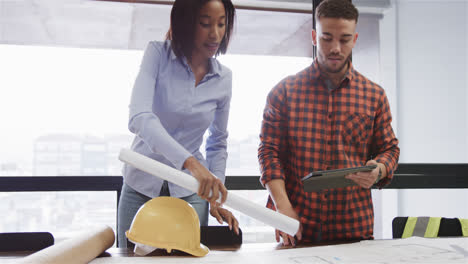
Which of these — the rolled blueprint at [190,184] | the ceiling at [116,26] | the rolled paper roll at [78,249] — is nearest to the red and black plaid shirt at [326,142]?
the rolled blueprint at [190,184]

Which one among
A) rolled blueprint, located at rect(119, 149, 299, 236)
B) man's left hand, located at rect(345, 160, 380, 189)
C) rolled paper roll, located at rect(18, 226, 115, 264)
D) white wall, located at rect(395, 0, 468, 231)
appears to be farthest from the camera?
white wall, located at rect(395, 0, 468, 231)

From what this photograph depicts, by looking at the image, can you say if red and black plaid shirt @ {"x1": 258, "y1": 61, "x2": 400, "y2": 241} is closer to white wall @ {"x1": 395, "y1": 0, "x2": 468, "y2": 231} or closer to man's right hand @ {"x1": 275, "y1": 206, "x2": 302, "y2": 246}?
man's right hand @ {"x1": 275, "y1": 206, "x2": 302, "y2": 246}

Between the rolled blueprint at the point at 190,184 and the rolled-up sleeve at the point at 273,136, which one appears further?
the rolled-up sleeve at the point at 273,136

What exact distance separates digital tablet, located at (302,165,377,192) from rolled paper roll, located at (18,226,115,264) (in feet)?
2.03

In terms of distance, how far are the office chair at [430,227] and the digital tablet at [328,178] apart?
0.46m

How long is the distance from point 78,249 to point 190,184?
329 millimetres

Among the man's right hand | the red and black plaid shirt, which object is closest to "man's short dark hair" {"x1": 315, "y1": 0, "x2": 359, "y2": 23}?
the red and black plaid shirt

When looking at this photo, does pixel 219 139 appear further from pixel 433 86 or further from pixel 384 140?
pixel 433 86

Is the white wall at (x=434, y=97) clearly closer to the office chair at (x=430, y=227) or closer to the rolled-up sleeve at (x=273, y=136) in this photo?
the office chair at (x=430, y=227)

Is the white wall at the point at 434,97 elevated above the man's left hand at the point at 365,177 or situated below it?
above

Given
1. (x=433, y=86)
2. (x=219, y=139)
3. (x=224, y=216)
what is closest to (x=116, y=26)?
(x=219, y=139)

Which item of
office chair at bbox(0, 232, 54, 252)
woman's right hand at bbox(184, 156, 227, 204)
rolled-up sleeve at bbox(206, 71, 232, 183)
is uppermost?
rolled-up sleeve at bbox(206, 71, 232, 183)

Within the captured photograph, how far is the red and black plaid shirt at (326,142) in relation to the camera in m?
1.54

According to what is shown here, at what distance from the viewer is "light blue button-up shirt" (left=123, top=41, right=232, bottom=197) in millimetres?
1450
